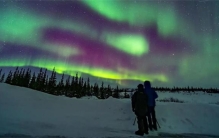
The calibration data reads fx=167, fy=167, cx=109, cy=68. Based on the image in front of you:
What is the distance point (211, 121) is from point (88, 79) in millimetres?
111781

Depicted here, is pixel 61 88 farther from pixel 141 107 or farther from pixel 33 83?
pixel 141 107

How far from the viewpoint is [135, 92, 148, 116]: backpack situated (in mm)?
8125

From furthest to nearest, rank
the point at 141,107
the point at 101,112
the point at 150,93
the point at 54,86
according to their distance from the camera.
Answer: the point at 54,86
the point at 101,112
the point at 150,93
the point at 141,107

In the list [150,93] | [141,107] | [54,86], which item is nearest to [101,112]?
[150,93]

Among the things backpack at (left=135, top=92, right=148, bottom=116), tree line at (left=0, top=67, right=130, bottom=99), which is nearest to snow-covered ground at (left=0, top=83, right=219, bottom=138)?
backpack at (left=135, top=92, right=148, bottom=116)

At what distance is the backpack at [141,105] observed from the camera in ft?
26.7

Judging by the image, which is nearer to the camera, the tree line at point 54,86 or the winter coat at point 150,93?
the winter coat at point 150,93

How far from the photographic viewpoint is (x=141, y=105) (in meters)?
8.18

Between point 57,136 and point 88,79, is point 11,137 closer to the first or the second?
point 57,136

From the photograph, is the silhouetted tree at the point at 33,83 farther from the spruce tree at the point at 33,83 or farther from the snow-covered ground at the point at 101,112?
the snow-covered ground at the point at 101,112

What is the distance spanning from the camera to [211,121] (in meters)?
12.0

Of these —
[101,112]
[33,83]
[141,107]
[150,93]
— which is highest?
[33,83]

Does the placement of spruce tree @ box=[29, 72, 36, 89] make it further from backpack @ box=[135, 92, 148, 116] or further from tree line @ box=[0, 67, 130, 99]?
backpack @ box=[135, 92, 148, 116]

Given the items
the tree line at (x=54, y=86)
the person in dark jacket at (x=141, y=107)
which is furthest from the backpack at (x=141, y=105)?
the tree line at (x=54, y=86)
